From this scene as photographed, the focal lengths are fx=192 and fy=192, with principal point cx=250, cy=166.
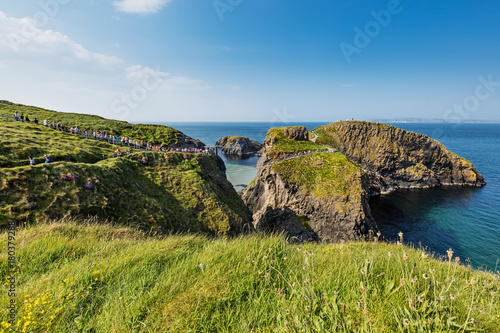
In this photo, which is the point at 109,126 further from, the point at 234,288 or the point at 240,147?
the point at 234,288

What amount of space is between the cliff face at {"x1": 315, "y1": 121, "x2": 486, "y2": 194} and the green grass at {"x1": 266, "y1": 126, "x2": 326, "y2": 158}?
21.4m

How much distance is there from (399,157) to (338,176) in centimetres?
5105

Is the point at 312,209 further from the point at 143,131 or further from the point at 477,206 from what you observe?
the point at 143,131

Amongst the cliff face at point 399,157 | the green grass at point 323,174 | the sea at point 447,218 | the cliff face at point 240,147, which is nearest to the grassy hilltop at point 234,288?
the sea at point 447,218

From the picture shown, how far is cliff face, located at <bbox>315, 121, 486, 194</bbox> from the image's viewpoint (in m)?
69.3

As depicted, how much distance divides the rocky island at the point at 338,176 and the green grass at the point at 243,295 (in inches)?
891

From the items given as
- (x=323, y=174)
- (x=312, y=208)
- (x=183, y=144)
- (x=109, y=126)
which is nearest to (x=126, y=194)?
(x=312, y=208)

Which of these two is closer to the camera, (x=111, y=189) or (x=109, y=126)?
(x=111, y=189)

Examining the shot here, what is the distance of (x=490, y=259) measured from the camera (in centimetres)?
2861

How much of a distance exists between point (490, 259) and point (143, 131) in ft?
289

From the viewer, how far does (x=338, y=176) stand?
121 ft
